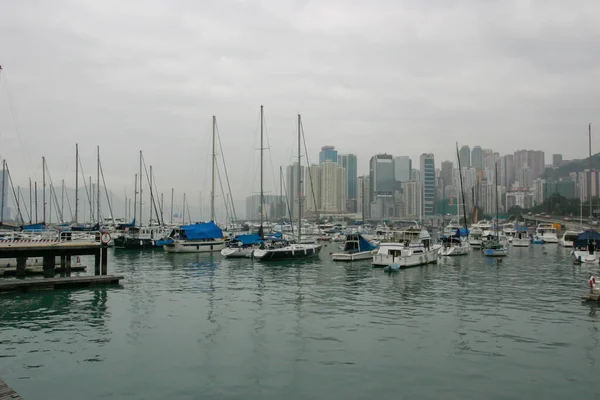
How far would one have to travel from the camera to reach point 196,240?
6812cm

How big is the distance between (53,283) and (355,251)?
1311 inches

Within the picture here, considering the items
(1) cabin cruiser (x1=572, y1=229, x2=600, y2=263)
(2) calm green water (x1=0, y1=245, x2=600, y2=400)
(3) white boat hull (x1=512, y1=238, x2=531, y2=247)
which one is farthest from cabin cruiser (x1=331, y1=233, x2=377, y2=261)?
(3) white boat hull (x1=512, y1=238, x2=531, y2=247)

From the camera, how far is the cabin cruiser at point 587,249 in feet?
167

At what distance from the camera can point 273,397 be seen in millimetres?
13438

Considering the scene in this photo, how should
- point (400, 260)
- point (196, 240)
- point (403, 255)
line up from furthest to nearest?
point (196, 240) → point (403, 255) → point (400, 260)

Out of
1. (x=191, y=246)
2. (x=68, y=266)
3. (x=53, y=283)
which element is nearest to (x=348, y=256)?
(x=191, y=246)

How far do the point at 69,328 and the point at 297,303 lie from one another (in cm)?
1186

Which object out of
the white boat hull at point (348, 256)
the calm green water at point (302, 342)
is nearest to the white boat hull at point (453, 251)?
the white boat hull at point (348, 256)

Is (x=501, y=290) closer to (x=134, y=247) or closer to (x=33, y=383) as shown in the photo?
(x=33, y=383)

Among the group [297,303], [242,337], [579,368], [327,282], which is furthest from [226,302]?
[579,368]

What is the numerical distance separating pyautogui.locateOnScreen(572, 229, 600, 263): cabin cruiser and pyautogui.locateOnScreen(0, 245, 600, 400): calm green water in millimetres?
18879

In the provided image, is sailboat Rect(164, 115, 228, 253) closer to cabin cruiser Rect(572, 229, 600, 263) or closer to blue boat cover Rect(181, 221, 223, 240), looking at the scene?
blue boat cover Rect(181, 221, 223, 240)

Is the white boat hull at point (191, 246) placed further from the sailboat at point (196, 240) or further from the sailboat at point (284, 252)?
the sailboat at point (284, 252)

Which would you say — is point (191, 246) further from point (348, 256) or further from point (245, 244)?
point (348, 256)
